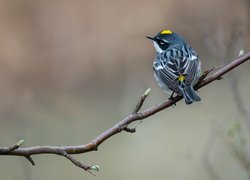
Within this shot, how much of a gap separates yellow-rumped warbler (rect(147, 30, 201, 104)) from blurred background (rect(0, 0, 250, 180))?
4172 millimetres

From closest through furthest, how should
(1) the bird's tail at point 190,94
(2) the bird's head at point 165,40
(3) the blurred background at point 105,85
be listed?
1. (1) the bird's tail at point 190,94
2. (2) the bird's head at point 165,40
3. (3) the blurred background at point 105,85

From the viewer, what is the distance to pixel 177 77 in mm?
7012

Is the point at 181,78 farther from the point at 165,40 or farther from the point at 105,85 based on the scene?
the point at 105,85

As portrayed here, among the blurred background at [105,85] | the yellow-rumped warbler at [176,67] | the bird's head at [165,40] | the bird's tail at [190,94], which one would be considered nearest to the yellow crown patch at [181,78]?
the yellow-rumped warbler at [176,67]

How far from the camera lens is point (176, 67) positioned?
7.24 m

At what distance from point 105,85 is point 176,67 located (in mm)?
8264

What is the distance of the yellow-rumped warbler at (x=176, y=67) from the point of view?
663cm

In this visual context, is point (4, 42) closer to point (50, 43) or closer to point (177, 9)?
point (50, 43)

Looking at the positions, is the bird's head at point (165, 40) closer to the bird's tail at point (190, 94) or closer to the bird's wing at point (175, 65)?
the bird's wing at point (175, 65)

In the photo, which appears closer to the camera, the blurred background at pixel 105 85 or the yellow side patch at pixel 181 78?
the yellow side patch at pixel 181 78

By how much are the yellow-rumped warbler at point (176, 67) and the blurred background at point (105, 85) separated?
417 cm

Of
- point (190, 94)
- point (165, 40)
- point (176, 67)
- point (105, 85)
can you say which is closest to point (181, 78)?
point (176, 67)

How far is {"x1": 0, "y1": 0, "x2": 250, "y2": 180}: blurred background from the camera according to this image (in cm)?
1273

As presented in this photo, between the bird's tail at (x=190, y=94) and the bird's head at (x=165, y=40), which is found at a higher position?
the bird's head at (x=165, y=40)
